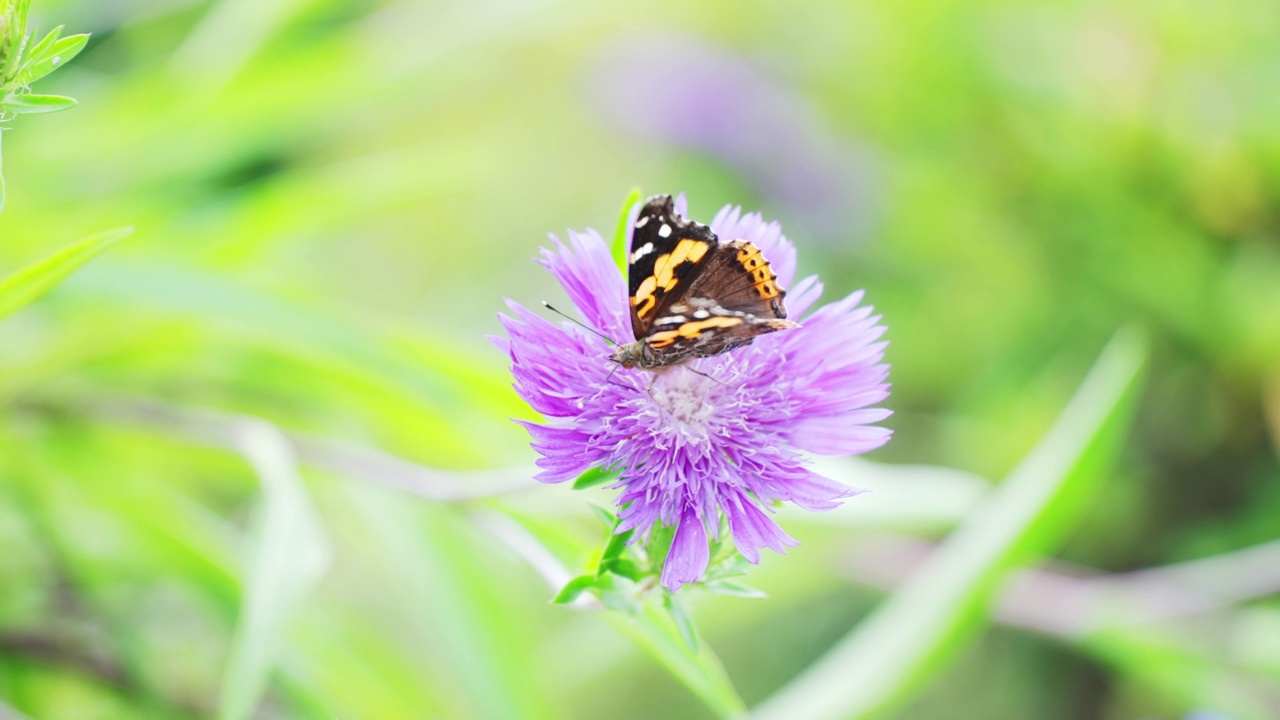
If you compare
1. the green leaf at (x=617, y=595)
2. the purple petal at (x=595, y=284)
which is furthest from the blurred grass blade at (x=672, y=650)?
the purple petal at (x=595, y=284)

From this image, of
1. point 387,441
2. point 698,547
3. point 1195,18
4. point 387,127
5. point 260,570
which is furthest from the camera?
point 387,127

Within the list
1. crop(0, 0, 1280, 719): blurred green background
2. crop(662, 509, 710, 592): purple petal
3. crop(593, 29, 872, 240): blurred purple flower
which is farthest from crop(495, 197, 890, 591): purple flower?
crop(593, 29, 872, 240): blurred purple flower

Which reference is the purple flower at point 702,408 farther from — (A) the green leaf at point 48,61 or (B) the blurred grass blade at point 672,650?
(A) the green leaf at point 48,61

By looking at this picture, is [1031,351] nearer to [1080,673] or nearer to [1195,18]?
[1080,673]

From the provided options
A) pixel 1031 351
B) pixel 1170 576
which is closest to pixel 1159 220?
pixel 1031 351

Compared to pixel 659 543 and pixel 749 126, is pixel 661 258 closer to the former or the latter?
pixel 659 543

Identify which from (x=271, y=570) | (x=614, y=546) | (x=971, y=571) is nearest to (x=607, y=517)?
(x=614, y=546)
